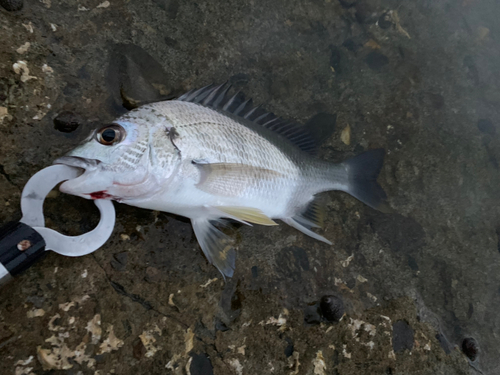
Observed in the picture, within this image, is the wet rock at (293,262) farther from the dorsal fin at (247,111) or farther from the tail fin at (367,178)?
the dorsal fin at (247,111)

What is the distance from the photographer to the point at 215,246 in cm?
158

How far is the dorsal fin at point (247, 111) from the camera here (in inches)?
68.0

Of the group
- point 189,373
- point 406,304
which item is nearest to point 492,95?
point 406,304

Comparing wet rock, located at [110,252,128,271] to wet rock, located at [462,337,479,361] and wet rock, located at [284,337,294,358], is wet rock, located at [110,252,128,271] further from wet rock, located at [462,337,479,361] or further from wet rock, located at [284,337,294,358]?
wet rock, located at [462,337,479,361]

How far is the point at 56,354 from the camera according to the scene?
1264 millimetres

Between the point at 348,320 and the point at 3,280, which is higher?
the point at 348,320

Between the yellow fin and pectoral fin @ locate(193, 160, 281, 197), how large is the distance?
7 centimetres

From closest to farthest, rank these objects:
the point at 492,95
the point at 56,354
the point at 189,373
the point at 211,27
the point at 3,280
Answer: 1. the point at 3,280
2. the point at 56,354
3. the point at 189,373
4. the point at 211,27
5. the point at 492,95

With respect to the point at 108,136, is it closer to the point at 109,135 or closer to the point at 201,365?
the point at 109,135

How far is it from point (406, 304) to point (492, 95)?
1.89m

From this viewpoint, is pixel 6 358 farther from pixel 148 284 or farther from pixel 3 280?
pixel 148 284

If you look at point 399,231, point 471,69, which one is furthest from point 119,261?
point 471,69

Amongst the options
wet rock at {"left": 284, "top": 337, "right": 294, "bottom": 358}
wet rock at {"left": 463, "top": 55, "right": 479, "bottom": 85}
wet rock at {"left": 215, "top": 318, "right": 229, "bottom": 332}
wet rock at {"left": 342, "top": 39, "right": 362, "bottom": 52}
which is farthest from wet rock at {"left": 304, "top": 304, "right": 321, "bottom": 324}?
wet rock at {"left": 463, "top": 55, "right": 479, "bottom": 85}

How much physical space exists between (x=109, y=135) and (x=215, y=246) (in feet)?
2.35
